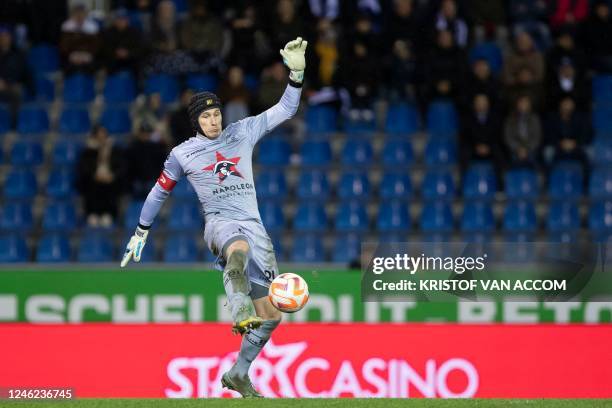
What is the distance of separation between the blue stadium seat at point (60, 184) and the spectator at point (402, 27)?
4582mm

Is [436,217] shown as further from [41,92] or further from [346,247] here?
[41,92]

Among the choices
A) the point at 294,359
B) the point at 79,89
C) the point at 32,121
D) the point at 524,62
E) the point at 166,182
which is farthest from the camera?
the point at 79,89

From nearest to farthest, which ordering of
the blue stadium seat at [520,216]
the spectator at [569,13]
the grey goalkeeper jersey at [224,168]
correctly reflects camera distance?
the grey goalkeeper jersey at [224,168] → the blue stadium seat at [520,216] → the spectator at [569,13]

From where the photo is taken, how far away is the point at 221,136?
9.43 metres

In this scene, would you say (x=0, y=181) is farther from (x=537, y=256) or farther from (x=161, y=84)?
(x=537, y=256)

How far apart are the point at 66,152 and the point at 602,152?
6.90 metres

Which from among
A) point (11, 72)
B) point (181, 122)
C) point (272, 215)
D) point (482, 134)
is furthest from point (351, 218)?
point (11, 72)

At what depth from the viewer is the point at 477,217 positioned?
52.5 feet

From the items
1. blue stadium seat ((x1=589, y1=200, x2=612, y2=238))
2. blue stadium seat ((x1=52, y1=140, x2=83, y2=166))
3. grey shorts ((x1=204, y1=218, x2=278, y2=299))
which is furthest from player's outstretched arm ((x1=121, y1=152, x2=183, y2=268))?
blue stadium seat ((x1=589, y1=200, x2=612, y2=238))

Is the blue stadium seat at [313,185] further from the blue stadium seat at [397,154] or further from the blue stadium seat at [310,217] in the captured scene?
the blue stadium seat at [397,154]

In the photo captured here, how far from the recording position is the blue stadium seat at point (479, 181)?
1625 cm

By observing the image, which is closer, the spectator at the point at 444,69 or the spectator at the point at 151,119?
the spectator at the point at 151,119

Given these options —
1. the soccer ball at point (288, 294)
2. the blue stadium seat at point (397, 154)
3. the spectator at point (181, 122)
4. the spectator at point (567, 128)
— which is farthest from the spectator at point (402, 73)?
the soccer ball at point (288, 294)

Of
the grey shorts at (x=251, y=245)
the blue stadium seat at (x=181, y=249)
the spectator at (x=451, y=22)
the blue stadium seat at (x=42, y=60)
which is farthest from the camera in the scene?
the blue stadium seat at (x=42, y=60)
